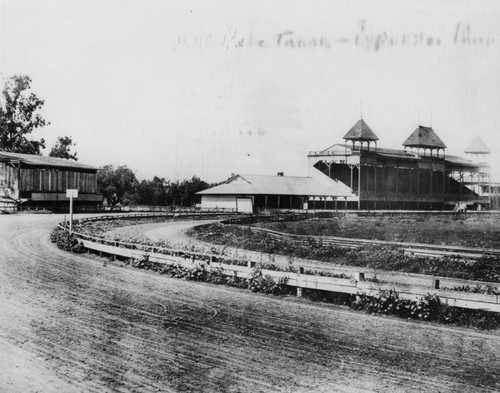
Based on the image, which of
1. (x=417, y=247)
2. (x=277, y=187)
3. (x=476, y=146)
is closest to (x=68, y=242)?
(x=417, y=247)

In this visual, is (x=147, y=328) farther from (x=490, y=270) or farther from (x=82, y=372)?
(x=490, y=270)

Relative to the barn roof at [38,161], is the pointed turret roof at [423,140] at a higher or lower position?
higher

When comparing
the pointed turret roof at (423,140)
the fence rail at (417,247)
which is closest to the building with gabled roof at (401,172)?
the pointed turret roof at (423,140)

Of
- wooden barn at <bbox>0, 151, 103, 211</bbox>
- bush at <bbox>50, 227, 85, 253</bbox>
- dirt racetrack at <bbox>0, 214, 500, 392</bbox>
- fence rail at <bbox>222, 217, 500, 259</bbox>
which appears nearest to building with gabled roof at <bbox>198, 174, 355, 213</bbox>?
wooden barn at <bbox>0, 151, 103, 211</bbox>

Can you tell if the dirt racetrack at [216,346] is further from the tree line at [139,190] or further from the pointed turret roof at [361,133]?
the tree line at [139,190]

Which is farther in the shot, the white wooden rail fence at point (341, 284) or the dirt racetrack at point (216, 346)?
the white wooden rail fence at point (341, 284)

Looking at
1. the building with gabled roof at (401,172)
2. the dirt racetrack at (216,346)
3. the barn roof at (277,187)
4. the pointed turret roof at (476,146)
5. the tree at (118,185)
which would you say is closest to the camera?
the dirt racetrack at (216,346)

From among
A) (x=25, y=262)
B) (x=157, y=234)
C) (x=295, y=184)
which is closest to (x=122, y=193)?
(x=295, y=184)

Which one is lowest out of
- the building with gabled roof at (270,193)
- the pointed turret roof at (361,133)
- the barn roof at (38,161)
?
the building with gabled roof at (270,193)
